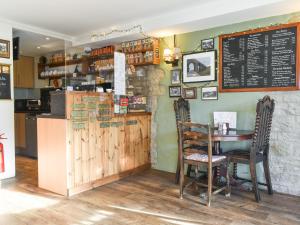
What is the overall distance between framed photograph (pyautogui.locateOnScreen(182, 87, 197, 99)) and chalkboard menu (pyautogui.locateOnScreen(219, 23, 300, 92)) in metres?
0.45

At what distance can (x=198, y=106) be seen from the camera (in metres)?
4.09

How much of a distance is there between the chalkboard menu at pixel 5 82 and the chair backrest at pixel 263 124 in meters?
3.75

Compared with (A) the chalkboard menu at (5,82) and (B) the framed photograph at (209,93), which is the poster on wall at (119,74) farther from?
(A) the chalkboard menu at (5,82)

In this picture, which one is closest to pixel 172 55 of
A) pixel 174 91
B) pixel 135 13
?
pixel 174 91

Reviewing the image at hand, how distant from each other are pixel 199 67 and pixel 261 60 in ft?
3.04

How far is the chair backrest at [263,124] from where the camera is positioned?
2.99m

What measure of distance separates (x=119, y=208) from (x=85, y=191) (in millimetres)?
776

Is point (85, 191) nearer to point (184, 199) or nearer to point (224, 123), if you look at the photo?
point (184, 199)

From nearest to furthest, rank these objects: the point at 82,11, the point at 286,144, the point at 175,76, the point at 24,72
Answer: the point at 286,144 < the point at 82,11 < the point at 175,76 < the point at 24,72

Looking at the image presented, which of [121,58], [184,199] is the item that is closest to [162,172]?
[184,199]

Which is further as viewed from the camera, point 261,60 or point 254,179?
point 261,60

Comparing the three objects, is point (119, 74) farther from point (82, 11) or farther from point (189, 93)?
point (189, 93)

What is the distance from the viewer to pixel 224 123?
348 cm

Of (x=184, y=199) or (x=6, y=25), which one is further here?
(x=6, y=25)
